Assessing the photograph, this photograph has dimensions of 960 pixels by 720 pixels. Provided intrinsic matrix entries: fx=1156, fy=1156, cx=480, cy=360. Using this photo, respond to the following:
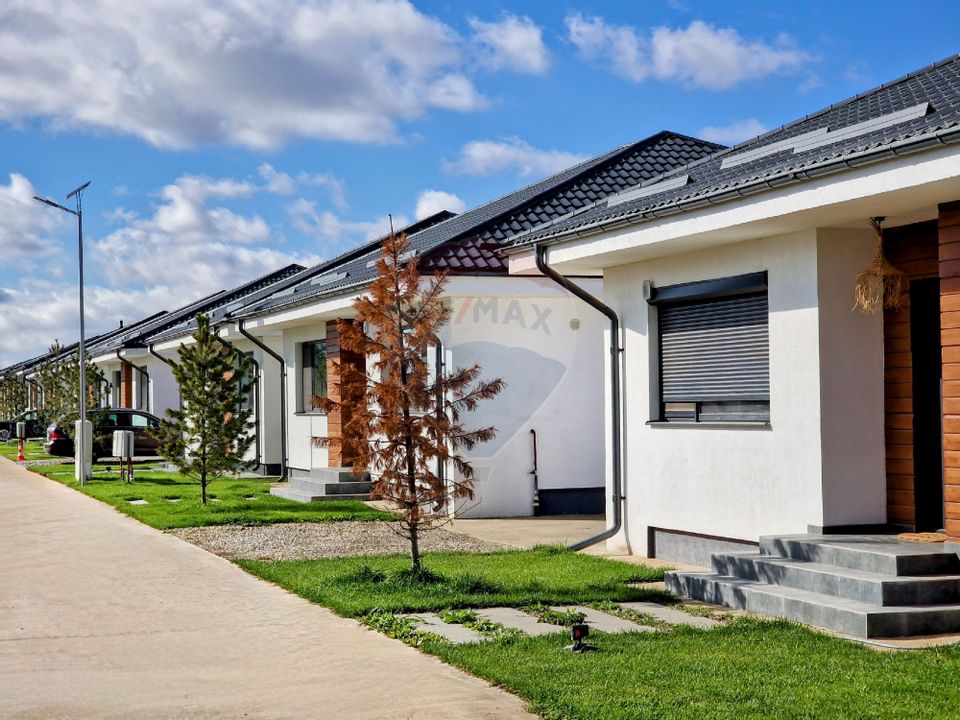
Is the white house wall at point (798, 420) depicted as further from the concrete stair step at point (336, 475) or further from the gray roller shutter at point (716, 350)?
the concrete stair step at point (336, 475)

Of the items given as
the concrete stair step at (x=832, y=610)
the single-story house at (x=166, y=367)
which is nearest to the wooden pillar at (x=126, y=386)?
the single-story house at (x=166, y=367)

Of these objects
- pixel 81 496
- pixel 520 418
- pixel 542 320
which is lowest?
pixel 81 496

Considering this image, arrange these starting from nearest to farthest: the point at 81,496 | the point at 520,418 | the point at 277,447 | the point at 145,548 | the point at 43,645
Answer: the point at 43,645 < the point at 145,548 < the point at 520,418 < the point at 81,496 < the point at 277,447

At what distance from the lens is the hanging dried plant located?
9.95 m

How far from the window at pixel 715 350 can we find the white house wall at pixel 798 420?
0.67 feet

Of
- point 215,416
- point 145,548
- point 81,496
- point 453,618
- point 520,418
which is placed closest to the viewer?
point 453,618

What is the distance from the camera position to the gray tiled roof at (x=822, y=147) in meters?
8.49

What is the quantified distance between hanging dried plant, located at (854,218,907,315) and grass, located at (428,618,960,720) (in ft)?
10.7

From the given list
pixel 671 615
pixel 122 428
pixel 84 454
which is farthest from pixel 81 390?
pixel 671 615

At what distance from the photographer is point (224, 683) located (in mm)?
7062

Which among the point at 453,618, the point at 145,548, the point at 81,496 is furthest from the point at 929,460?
the point at 81,496

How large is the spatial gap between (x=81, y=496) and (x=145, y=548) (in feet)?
27.8

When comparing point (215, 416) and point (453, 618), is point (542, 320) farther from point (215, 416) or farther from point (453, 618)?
point (453, 618)

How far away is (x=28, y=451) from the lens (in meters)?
41.1
